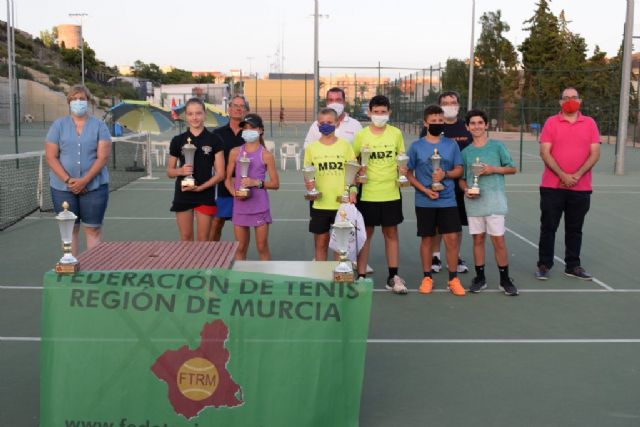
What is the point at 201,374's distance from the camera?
4.49 metres

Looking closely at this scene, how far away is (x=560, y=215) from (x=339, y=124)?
101 inches

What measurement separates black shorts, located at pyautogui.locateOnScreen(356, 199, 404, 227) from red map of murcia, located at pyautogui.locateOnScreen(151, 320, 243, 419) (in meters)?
3.62

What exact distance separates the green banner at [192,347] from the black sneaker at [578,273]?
202 inches

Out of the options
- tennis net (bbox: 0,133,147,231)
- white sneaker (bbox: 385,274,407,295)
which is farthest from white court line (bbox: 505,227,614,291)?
tennis net (bbox: 0,133,147,231)

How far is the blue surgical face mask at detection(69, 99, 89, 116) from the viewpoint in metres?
7.17

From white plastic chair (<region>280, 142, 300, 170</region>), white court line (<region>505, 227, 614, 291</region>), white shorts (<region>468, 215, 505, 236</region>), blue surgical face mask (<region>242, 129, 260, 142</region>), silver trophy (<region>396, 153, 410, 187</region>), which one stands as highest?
blue surgical face mask (<region>242, 129, 260, 142</region>)

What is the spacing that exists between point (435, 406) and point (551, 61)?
48.8 meters

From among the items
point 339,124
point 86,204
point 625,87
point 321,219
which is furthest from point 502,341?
point 625,87

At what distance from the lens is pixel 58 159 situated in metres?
7.34

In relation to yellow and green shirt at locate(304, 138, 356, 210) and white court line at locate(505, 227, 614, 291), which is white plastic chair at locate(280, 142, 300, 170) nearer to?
white court line at locate(505, 227, 614, 291)

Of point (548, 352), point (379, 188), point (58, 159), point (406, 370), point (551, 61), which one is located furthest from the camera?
point (551, 61)

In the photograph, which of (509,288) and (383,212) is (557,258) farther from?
(383,212)

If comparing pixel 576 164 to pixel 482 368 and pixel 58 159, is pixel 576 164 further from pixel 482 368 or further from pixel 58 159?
pixel 58 159

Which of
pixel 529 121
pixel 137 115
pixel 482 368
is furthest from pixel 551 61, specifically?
pixel 482 368
